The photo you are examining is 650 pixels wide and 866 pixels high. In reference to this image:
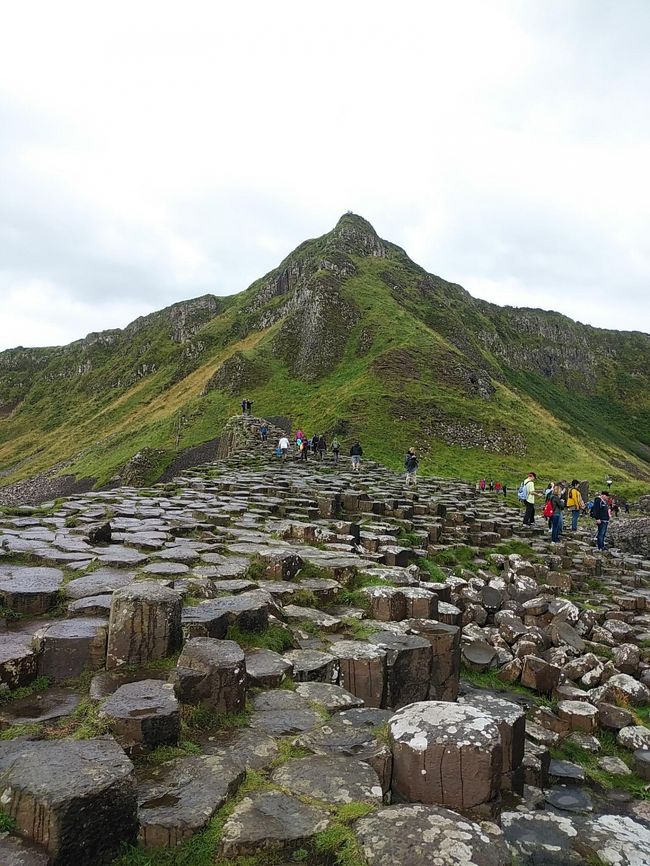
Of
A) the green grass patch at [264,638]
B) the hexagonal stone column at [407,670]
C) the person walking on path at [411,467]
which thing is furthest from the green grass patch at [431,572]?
the person walking on path at [411,467]

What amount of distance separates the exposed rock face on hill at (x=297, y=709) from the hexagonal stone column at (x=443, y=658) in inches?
1.0

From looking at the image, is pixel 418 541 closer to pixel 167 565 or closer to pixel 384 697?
pixel 167 565

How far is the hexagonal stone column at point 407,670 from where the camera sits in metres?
5.42

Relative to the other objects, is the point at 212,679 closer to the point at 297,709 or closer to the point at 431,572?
the point at 297,709

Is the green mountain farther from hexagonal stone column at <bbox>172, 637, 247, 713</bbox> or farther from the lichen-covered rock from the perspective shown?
the lichen-covered rock

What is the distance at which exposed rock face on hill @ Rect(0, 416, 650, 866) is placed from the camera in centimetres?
294

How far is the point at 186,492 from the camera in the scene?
18.8m

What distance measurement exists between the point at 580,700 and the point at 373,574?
3.24m

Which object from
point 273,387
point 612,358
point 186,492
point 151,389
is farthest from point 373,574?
point 612,358

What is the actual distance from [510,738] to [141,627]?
10.1 ft

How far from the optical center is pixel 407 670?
18.3ft

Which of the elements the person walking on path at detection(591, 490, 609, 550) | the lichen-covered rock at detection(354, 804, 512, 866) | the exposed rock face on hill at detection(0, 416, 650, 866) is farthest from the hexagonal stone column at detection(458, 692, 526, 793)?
the person walking on path at detection(591, 490, 609, 550)

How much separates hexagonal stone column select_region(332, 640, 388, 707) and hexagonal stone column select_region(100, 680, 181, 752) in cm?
190

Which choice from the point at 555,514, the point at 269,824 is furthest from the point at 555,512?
the point at 269,824
